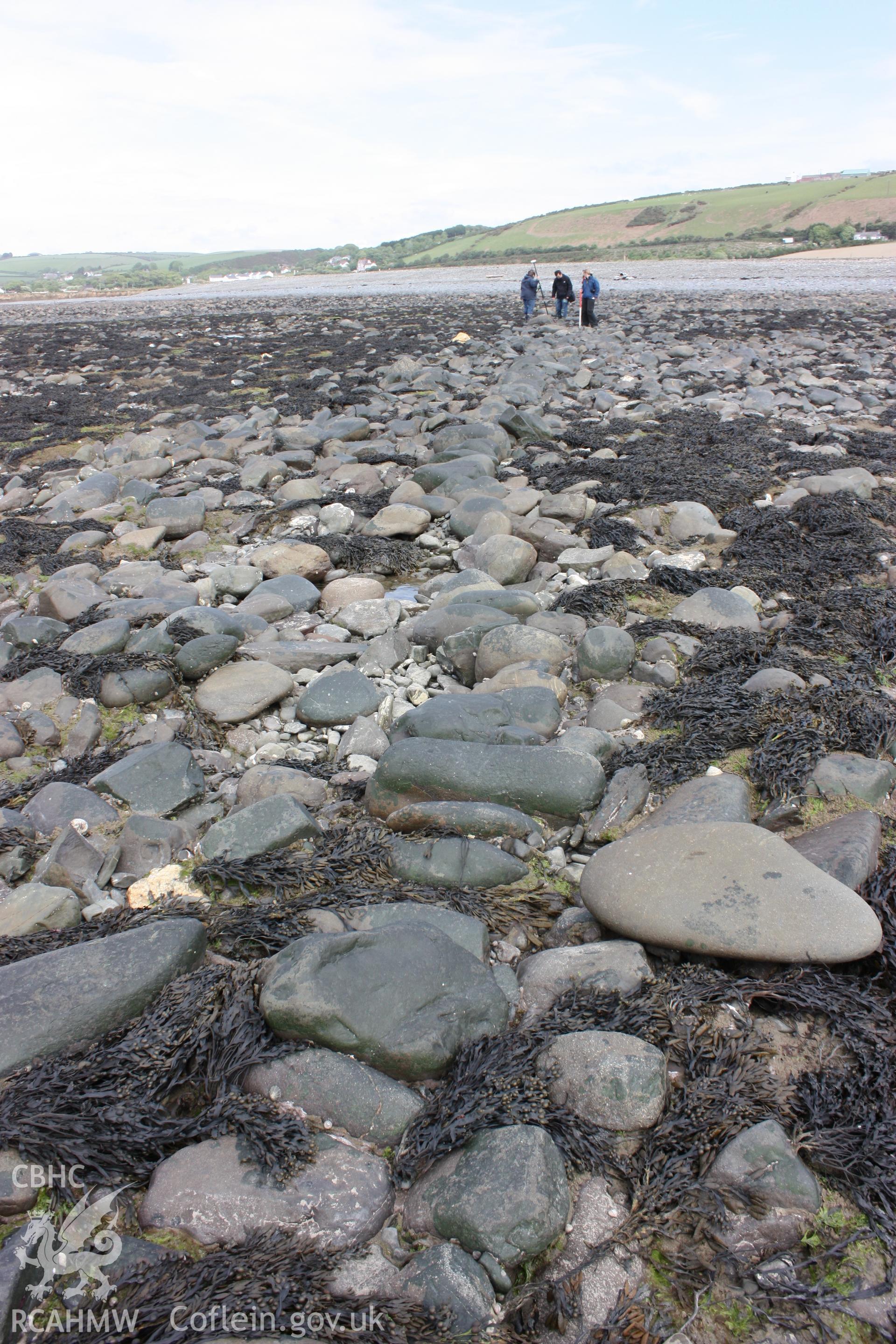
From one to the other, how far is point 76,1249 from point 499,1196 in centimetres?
102

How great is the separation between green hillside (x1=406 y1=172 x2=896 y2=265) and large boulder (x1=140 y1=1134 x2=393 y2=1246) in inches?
2297

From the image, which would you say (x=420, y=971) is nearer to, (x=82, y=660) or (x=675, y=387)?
(x=82, y=660)

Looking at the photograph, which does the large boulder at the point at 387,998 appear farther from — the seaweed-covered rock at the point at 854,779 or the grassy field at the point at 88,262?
the grassy field at the point at 88,262

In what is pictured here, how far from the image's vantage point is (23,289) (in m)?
69.1

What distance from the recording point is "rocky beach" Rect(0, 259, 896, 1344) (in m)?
1.82

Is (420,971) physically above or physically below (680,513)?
below

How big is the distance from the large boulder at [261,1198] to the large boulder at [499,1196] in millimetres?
123

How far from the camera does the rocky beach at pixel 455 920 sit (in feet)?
5.96

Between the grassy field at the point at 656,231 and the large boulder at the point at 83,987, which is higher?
the grassy field at the point at 656,231

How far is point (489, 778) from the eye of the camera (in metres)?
3.39

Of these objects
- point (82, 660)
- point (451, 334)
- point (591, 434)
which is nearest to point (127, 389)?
point (451, 334)

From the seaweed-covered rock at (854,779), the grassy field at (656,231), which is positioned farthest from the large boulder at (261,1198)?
the grassy field at (656,231)

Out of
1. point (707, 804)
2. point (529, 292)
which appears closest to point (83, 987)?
point (707, 804)

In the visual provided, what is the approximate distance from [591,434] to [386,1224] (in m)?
8.94
